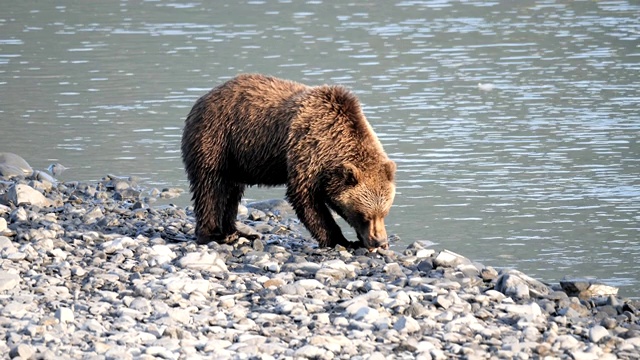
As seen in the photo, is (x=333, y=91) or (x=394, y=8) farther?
(x=394, y=8)

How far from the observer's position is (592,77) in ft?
68.5

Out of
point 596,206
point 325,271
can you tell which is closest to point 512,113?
point 596,206

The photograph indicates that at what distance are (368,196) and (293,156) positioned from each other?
2.29 ft

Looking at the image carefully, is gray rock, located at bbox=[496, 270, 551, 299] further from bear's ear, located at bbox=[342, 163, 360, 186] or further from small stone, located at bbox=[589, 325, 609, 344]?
bear's ear, located at bbox=[342, 163, 360, 186]

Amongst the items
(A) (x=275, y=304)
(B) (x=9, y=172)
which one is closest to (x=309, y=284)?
(A) (x=275, y=304)

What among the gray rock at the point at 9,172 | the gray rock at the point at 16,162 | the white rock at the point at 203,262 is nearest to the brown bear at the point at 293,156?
the white rock at the point at 203,262

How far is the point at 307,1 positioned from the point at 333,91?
25.0 m

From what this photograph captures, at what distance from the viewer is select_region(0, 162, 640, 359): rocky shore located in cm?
687

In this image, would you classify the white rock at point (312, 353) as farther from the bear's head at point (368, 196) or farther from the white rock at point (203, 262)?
the bear's head at point (368, 196)

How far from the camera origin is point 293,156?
31.7 feet

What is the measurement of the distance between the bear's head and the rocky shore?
0.20 m

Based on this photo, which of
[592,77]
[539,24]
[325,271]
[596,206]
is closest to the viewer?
[325,271]

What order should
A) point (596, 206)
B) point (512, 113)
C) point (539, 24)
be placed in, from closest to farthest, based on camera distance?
point (596, 206) → point (512, 113) → point (539, 24)

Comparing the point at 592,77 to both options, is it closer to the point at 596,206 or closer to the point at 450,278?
the point at 596,206
